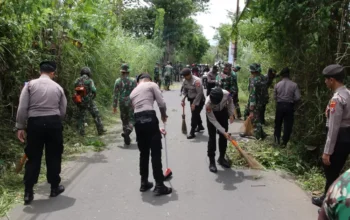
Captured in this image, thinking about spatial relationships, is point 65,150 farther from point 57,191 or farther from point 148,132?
point 148,132

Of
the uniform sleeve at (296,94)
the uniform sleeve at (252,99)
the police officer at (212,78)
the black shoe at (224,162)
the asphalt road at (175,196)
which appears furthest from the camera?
the police officer at (212,78)

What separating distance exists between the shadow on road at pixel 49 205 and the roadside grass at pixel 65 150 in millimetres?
257

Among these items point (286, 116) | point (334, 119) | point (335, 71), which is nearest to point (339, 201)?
point (334, 119)

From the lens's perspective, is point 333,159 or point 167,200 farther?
point 167,200

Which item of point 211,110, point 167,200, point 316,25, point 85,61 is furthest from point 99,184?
point 85,61

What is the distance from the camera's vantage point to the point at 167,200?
497 cm

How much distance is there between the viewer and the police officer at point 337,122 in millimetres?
4016

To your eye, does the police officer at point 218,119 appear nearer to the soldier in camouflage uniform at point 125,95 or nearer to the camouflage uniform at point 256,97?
the camouflage uniform at point 256,97

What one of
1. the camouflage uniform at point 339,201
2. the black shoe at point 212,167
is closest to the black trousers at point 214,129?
the black shoe at point 212,167

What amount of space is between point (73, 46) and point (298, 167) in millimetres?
7035

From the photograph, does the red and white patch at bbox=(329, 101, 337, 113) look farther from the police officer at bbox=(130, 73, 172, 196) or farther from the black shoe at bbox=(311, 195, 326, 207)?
the police officer at bbox=(130, 73, 172, 196)

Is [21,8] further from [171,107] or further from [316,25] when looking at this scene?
[171,107]

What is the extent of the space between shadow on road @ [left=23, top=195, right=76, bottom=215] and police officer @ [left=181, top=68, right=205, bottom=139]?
14.4 feet

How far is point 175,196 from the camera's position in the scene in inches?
202
